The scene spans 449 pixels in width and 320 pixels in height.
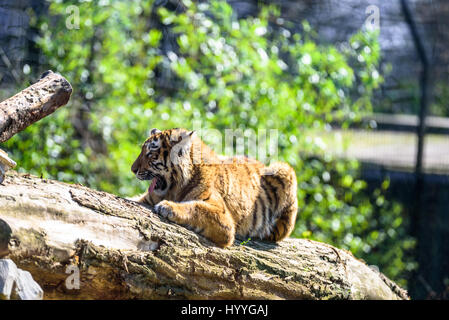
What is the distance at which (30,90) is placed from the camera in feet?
9.61

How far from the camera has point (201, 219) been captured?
126 inches

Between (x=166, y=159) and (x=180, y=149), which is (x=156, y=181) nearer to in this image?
(x=166, y=159)

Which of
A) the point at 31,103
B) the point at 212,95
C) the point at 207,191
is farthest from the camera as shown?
the point at 212,95

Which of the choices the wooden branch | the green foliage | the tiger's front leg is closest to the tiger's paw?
the tiger's front leg

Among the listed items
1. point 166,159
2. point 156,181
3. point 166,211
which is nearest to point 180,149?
point 166,159

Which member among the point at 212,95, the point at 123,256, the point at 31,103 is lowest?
the point at 123,256

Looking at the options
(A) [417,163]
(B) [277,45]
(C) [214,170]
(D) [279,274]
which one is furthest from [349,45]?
(D) [279,274]

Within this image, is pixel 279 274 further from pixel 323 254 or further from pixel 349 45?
pixel 349 45

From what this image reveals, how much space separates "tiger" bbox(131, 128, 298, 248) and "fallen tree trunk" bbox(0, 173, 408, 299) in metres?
0.13

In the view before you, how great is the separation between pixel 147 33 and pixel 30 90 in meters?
3.57

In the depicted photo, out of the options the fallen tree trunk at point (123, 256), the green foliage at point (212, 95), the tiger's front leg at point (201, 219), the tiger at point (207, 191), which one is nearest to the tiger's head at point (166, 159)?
the tiger at point (207, 191)

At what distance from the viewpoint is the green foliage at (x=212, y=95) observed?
5617 mm

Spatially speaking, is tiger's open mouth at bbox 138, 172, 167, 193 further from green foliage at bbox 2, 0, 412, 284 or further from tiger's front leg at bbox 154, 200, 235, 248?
green foliage at bbox 2, 0, 412, 284

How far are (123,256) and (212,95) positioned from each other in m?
3.03
